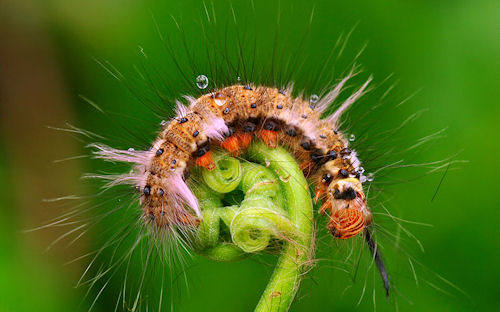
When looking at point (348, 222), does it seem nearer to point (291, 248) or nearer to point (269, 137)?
point (291, 248)

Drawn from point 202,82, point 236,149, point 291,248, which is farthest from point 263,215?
point 202,82

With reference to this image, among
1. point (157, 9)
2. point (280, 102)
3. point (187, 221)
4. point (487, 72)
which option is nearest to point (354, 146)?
point (280, 102)

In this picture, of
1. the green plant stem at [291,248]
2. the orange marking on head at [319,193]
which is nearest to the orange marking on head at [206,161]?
the green plant stem at [291,248]

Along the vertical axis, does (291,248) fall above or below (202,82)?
below

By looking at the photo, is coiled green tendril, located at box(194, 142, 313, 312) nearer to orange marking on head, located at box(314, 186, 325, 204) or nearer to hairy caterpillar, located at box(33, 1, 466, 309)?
hairy caterpillar, located at box(33, 1, 466, 309)

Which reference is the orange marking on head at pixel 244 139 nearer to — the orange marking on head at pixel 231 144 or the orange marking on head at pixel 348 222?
the orange marking on head at pixel 231 144

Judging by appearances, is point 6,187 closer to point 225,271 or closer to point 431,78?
point 225,271

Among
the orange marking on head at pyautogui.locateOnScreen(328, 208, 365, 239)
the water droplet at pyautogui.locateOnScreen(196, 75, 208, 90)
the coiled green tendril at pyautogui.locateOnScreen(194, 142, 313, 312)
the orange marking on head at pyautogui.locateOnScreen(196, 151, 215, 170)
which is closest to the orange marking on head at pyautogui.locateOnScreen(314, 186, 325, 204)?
the orange marking on head at pyautogui.locateOnScreen(328, 208, 365, 239)
